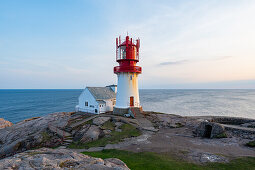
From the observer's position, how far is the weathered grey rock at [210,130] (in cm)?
1781

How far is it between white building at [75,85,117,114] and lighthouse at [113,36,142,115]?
2905 mm

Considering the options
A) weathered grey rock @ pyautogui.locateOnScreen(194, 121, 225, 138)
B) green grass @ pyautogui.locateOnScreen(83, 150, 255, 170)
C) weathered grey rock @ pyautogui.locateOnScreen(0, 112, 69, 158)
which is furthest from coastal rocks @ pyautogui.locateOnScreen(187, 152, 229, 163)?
weathered grey rock @ pyautogui.locateOnScreen(0, 112, 69, 158)

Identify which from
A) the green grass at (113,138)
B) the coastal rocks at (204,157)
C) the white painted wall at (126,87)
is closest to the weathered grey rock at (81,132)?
the green grass at (113,138)

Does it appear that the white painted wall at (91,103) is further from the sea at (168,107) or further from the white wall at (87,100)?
the sea at (168,107)

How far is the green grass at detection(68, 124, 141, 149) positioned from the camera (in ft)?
54.8

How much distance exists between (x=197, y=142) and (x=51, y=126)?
66.6ft

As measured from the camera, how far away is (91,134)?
61.0 ft

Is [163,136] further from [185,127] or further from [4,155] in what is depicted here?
[4,155]

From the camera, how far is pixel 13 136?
22172mm

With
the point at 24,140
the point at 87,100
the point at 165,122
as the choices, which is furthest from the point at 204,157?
the point at 87,100

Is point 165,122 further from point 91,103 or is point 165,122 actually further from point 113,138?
point 91,103

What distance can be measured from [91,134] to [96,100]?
31.1 ft

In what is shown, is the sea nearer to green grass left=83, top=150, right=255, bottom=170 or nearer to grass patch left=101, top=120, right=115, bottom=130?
grass patch left=101, top=120, right=115, bottom=130

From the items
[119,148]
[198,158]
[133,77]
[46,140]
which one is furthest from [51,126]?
[198,158]
